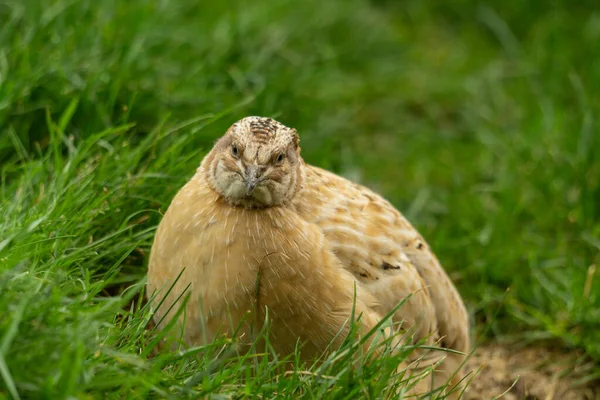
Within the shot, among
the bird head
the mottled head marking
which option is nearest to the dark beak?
the bird head

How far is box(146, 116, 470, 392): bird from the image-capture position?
335 centimetres

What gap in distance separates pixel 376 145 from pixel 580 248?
1.85 metres

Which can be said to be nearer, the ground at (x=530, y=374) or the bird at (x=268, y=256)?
the bird at (x=268, y=256)

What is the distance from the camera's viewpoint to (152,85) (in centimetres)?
500

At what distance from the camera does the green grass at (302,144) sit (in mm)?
3033

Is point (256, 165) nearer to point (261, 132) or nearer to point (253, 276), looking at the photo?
point (261, 132)

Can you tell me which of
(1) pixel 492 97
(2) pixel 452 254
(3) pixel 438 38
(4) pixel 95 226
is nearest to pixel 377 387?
(4) pixel 95 226

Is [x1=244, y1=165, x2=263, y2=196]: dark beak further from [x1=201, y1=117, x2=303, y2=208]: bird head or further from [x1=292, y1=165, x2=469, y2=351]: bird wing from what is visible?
[x1=292, y1=165, x2=469, y2=351]: bird wing

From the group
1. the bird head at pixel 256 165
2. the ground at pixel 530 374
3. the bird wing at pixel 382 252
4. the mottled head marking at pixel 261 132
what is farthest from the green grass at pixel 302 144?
the mottled head marking at pixel 261 132

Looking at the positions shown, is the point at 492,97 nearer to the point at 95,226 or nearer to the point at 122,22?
the point at 122,22

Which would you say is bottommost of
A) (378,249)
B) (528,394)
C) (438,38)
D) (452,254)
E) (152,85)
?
(528,394)

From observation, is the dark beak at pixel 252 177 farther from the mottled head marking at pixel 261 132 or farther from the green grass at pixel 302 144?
the green grass at pixel 302 144

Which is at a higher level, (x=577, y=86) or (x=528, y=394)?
(x=577, y=86)

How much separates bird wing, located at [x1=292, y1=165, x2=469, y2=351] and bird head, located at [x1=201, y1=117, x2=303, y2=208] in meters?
0.14
